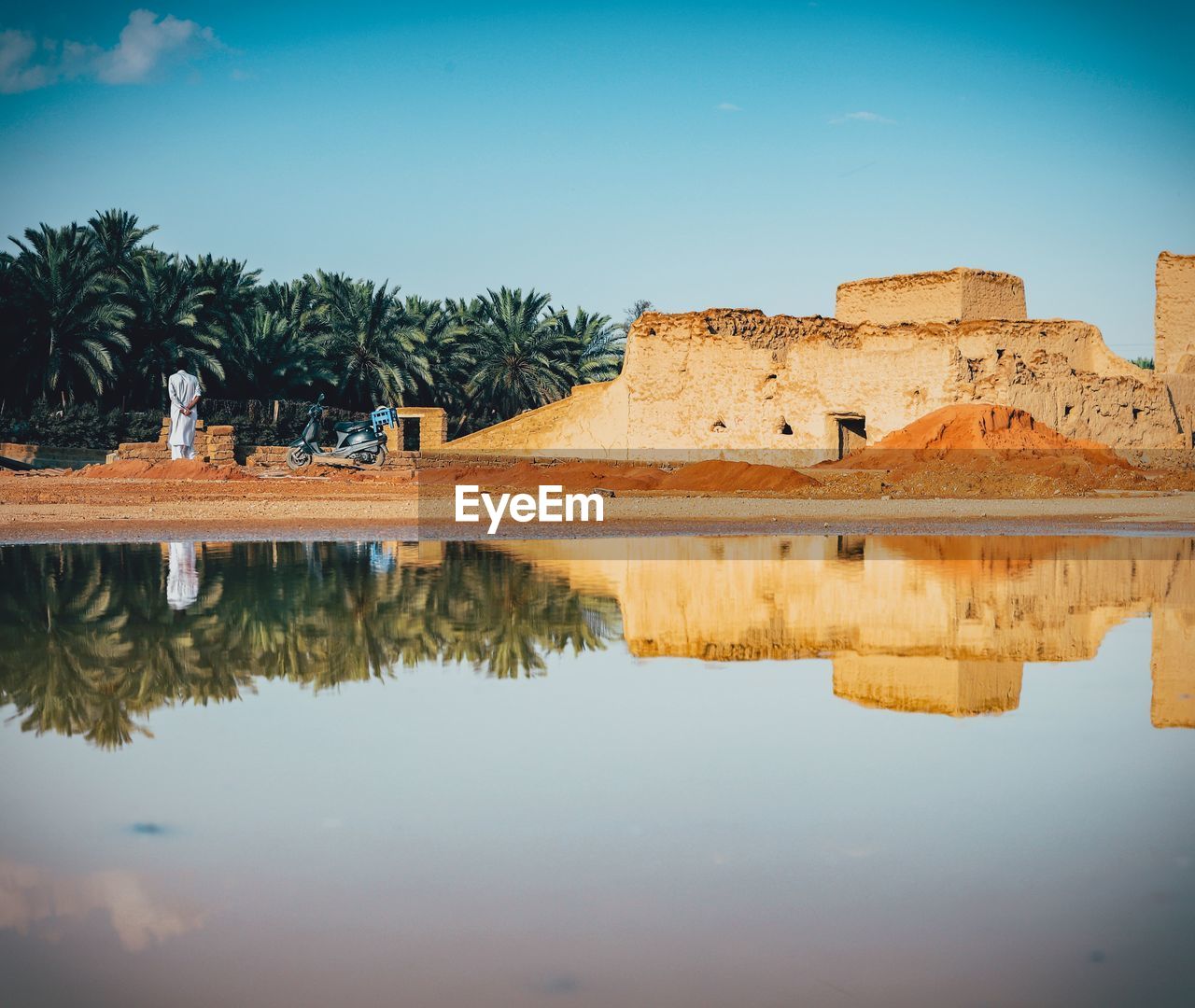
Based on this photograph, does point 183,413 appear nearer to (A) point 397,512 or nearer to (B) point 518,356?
(A) point 397,512

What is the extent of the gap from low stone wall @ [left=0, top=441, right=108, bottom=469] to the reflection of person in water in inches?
708

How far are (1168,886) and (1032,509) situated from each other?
18537 millimetres

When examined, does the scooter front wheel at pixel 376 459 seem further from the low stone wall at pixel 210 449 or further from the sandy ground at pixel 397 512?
the low stone wall at pixel 210 449

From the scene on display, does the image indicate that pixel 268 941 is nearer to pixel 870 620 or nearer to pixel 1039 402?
pixel 870 620

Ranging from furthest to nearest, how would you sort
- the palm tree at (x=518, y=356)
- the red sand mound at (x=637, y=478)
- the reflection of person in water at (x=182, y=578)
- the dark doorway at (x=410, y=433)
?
1. the palm tree at (x=518, y=356)
2. the dark doorway at (x=410, y=433)
3. the red sand mound at (x=637, y=478)
4. the reflection of person in water at (x=182, y=578)

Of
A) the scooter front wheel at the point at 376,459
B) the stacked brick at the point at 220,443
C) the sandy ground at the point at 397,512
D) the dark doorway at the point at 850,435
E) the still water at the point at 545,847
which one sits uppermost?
the dark doorway at the point at 850,435

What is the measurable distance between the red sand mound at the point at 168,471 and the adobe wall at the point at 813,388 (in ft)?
39.9

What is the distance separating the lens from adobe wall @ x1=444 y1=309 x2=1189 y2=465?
2998cm

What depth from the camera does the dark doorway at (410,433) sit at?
42.2 m

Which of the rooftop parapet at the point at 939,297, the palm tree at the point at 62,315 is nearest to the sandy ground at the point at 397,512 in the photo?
the rooftop parapet at the point at 939,297

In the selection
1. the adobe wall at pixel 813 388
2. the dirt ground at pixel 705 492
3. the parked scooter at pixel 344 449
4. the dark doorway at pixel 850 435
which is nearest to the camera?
the dirt ground at pixel 705 492

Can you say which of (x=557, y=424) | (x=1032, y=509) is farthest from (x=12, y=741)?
(x=557, y=424)

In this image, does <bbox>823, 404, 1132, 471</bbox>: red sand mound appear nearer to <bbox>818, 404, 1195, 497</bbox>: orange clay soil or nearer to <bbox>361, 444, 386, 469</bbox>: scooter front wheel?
<bbox>818, 404, 1195, 497</bbox>: orange clay soil

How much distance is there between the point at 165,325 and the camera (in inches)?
1478
